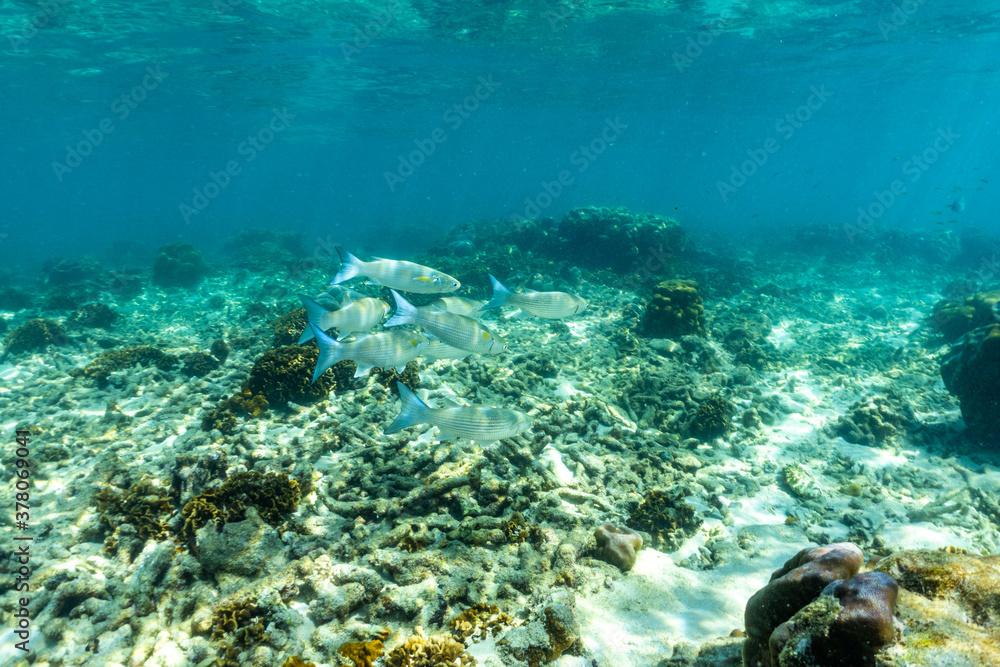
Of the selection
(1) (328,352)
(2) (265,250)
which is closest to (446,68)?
(2) (265,250)

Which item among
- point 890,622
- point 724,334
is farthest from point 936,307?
point 890,622

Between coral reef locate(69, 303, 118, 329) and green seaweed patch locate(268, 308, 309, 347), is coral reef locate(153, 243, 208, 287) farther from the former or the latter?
green seaweed patch locate(268, 308, 309, 347)

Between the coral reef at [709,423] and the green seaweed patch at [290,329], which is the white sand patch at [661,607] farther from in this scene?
the green seaweed patch at [290,329]

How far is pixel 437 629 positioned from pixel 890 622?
2.71m

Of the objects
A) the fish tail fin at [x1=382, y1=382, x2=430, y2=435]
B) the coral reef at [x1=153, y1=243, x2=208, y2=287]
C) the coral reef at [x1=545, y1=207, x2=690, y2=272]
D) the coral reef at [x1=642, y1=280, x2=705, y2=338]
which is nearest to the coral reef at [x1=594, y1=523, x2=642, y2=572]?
the fish tail fin at [x1=382, y1=382, x2=430, y2=435]

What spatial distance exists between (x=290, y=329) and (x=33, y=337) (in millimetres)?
6510

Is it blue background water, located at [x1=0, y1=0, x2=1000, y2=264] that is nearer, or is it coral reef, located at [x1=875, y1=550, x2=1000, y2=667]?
coral reef, located at [x1=875, y1=550, x2=1000, y2=667]

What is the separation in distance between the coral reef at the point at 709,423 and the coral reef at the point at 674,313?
3514mm

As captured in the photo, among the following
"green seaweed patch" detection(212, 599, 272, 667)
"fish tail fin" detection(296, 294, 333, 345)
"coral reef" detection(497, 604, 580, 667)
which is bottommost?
"green seaweed patch" detection(212, 599, 272, 667)

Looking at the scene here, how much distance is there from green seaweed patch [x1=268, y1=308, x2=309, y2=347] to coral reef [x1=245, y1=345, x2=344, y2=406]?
2.13 meters

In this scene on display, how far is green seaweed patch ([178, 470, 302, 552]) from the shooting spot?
407 centimetres

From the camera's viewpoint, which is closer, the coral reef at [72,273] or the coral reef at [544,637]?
the coral reef at [544,637]

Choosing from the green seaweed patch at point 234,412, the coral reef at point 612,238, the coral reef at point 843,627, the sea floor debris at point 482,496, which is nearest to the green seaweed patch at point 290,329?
the sea floor debris at point 482,496

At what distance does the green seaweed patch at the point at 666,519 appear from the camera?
477cm
